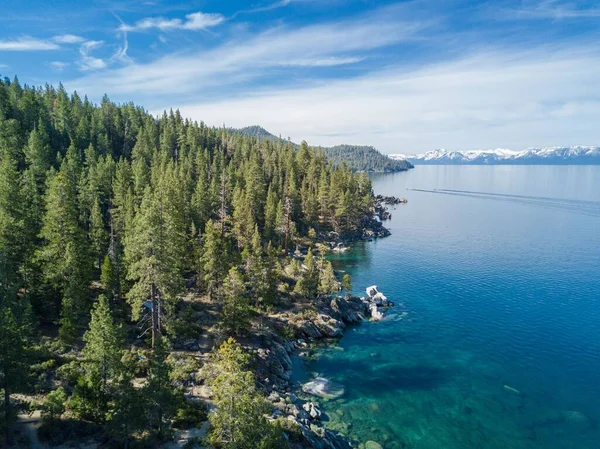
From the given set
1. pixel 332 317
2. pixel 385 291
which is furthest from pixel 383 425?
pixel 385 291

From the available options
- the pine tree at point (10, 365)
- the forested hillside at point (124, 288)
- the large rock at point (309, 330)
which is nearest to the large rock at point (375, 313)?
the forested hillside at point (124, 288)

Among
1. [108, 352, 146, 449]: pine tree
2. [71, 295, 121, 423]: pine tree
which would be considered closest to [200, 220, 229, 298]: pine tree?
[71, 295, 121, 423]: pine tree

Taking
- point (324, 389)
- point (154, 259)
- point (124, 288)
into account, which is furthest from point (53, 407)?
point (324, 389)

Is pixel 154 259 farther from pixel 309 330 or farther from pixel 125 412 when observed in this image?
pixel 309 330

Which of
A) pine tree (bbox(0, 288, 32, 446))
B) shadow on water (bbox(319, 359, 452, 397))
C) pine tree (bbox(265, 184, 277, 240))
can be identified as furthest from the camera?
pine tree (bbox(265, 184, 277, 240))

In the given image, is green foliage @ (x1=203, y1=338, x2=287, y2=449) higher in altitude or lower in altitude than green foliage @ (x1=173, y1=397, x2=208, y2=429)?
higher

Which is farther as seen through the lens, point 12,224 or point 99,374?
point 12,224

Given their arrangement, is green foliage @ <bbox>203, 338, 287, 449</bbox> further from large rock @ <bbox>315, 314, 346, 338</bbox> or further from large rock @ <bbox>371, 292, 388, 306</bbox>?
large rock @ <bbox>371, 292, 388, 306</bbox>
